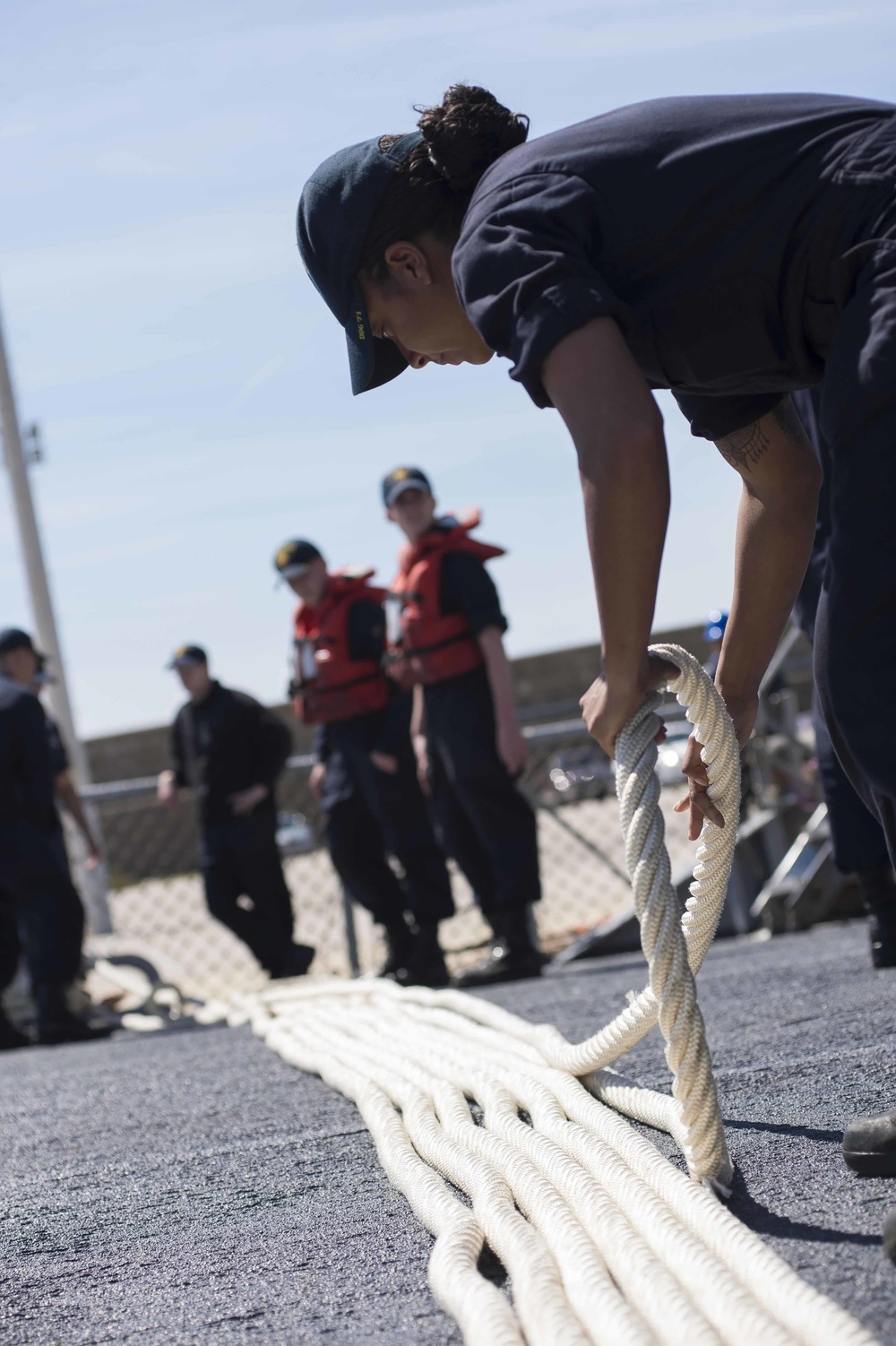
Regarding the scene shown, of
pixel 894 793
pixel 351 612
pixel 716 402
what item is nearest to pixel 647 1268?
pixel 894 793

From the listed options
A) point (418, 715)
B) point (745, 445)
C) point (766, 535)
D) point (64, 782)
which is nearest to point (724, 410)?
point (745, 445)

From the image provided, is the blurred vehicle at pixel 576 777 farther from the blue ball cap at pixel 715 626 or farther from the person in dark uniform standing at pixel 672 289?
the person in dark uniform standing at pixel 672 289

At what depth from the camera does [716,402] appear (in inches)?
80.0

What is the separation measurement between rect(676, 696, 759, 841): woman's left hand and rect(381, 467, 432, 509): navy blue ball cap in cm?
413

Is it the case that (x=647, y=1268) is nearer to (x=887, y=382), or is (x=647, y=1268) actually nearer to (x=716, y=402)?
(x=887, y=382)

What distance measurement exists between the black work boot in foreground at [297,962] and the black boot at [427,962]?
0.97 metres

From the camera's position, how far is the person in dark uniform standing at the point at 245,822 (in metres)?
7.10

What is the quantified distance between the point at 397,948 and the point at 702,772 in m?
4.64

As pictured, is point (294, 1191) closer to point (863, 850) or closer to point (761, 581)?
point (761, 581)

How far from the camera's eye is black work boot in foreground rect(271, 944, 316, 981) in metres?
7.12

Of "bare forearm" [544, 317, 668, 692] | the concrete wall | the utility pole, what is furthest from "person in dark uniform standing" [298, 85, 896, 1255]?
the concrete wall

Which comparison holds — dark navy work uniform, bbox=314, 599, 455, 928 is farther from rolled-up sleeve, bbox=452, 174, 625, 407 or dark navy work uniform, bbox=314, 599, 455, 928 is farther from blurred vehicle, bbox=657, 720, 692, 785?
rolled-up sleeve, bbox=452, 174, 625, 407

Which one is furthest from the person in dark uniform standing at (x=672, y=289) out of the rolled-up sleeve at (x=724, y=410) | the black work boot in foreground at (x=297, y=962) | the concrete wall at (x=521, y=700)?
the concrete wall at (x=521, y=700)

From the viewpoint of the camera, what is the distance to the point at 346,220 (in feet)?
6.15
